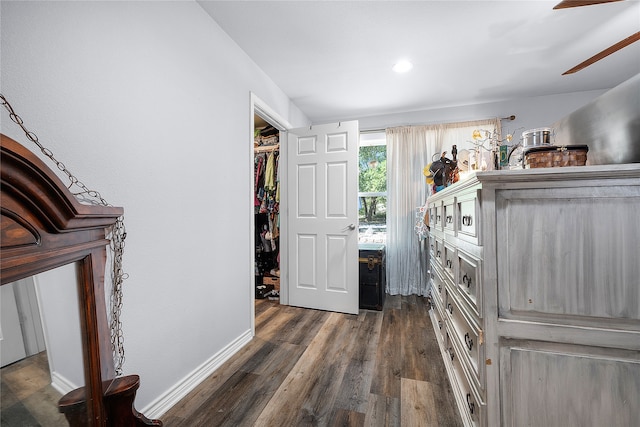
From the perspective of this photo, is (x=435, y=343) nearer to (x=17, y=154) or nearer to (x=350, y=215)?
(x=350, y=215)

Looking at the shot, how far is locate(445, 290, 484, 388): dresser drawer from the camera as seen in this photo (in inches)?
41.6

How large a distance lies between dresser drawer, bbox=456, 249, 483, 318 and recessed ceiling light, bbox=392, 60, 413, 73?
184 cm

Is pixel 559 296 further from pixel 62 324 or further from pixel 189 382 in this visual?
pixel 189 382

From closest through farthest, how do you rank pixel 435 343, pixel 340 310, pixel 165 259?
pixel 165 259, pixel 435 343, pixel 340 310

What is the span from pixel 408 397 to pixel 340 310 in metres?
1.35

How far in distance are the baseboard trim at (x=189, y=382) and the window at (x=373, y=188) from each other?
2333 mm

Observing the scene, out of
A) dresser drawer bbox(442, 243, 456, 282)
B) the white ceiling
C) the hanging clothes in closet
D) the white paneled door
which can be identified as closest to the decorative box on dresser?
dresser drawer bbox(442, 243, 456, 282)

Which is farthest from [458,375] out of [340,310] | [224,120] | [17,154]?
[224,120]

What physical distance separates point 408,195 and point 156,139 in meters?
2.93

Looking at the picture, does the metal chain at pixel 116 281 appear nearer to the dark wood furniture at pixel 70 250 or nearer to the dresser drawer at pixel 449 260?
the dark wood furniture at pixel 70 250

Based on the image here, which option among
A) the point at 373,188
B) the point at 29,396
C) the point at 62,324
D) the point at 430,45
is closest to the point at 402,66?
the point at 430,45

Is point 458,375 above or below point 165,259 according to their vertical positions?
below

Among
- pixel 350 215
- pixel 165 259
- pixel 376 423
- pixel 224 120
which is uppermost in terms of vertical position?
pixel 224 120

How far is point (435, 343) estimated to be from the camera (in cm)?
213
